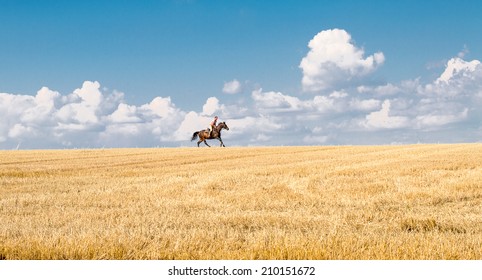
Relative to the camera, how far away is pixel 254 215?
43.9ft

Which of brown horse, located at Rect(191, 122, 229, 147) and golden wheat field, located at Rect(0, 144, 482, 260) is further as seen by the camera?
brown horse, located at Rect(191, 122, 229, 147)

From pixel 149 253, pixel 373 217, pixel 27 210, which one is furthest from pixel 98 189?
pixel 149 253

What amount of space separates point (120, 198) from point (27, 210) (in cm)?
313

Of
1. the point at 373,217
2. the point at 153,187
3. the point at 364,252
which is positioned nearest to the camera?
the point at 364,252

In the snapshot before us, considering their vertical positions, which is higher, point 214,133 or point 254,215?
point 214,133

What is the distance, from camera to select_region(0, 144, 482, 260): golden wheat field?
8898 millimetres

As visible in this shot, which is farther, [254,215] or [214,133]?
[214,133]

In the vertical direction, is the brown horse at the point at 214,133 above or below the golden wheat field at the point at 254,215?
above

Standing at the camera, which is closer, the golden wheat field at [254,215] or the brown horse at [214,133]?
the golden wheat field at [254,215]

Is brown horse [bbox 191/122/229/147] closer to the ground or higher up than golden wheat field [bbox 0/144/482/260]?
higher up

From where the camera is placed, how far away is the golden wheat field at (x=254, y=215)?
29.2 ft

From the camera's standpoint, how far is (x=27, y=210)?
15.4m
